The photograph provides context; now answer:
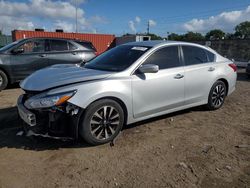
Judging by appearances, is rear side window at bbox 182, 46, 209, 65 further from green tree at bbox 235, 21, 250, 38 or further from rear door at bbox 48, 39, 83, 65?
green tree at bbox 235, 21, 250, 38

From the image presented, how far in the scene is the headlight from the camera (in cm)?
332

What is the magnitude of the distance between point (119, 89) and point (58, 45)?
18.0 feet

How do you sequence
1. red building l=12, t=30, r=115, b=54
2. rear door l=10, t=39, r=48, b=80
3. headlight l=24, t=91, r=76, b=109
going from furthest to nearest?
red building l=12, t=30, r=115, b=54, rear door l=10, t=39, r=48, b=80, headlight l=24, t=91, r=76, b=109

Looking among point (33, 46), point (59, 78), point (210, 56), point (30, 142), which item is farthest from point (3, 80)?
point (210, 56)

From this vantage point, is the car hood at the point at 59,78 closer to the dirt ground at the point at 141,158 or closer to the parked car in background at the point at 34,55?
the dirt ground at the point at 141,158

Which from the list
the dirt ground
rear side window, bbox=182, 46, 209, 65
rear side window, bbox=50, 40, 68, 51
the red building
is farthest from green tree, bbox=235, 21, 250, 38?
the dirt ground

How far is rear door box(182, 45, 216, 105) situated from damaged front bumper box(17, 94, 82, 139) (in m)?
2.37

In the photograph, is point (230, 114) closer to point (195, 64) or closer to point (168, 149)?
point (195, 64)

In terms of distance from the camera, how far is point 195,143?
390 centimetres

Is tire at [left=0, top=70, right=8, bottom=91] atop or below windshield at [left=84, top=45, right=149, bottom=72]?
below

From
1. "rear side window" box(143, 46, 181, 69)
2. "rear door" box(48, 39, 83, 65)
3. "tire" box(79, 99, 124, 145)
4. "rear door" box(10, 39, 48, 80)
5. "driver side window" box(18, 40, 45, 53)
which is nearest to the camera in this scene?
"tire" box(79, 99, 124, 145)

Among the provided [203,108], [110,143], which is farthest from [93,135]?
[203,108]

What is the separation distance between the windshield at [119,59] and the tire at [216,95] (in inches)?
76.8

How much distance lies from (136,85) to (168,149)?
3.64 feet
